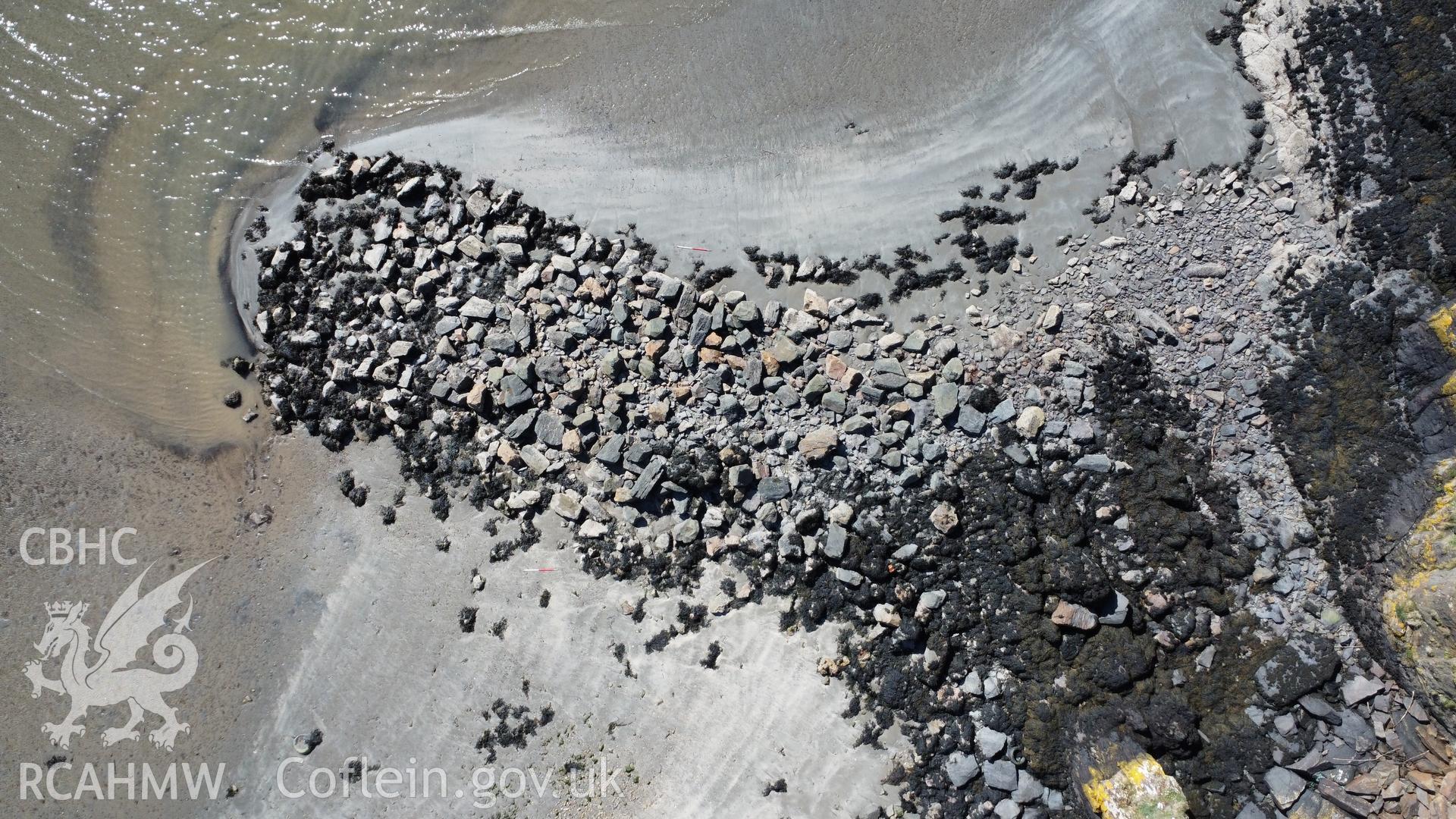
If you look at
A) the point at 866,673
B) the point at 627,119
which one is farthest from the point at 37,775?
the point at 627,119

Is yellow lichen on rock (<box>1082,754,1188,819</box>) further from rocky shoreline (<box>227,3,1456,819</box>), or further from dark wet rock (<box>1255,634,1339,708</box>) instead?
dark wet rock (<box>1255,634,1339,708</box>)

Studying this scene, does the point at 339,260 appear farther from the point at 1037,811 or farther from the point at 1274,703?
the point at 1274,703

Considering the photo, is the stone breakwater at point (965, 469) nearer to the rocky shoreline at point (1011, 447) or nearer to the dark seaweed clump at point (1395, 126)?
the rocky shoreline at point (1011, 447)

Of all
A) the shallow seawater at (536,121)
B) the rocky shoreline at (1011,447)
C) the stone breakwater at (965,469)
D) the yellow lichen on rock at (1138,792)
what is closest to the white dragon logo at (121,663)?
the shallow seawater at (536,121)

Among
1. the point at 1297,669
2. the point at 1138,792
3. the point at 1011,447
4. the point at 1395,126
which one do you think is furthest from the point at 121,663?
the point at 1395,126

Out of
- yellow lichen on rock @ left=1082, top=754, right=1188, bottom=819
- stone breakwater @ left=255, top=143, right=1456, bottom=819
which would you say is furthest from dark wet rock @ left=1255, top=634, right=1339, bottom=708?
yellow lichen on rock @ left=1082, top=754, right=1188, bottom=819

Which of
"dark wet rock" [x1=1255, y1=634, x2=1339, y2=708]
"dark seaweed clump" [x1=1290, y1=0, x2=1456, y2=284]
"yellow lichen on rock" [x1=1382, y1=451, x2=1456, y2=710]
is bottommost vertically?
"dark wet rock" [x1=1255, y1=634, x2=1339, y2=708]

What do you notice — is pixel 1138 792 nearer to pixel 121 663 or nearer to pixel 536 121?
pixel 536 121
